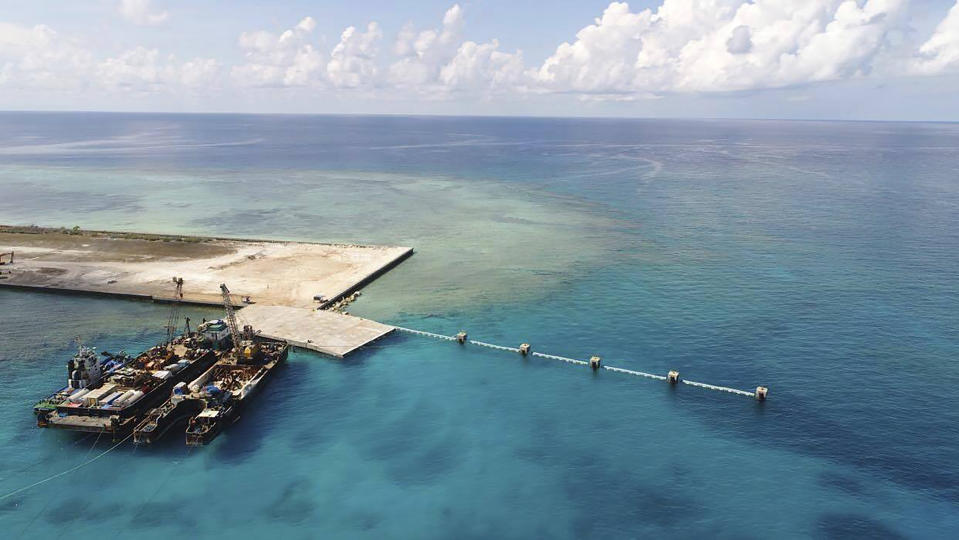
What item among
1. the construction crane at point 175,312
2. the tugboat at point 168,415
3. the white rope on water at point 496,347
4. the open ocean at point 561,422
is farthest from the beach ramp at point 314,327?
the tugboat at point 168,415

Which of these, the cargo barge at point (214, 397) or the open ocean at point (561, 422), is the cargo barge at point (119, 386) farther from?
the open ocean at point (561, 422)

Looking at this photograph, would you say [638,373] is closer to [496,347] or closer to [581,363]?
[581,363]

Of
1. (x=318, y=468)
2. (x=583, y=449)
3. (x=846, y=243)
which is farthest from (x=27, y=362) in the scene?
(x=846, y=243)

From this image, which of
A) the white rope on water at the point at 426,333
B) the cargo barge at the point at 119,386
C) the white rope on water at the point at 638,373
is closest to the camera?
the cargo barge at the point at 119,386

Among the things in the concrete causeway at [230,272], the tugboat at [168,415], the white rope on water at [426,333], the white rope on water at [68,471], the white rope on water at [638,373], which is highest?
the concrete causeway at [230,272]

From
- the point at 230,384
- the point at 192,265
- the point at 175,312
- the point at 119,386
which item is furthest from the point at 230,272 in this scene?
the point at 119,386

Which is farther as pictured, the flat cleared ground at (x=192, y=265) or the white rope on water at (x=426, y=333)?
the flat cleared ground at (x=192, y=265)
